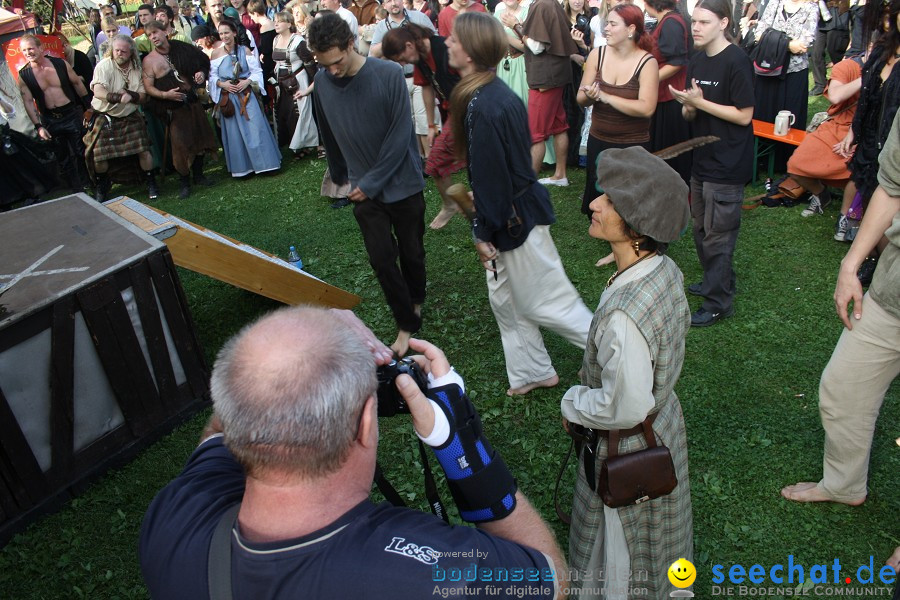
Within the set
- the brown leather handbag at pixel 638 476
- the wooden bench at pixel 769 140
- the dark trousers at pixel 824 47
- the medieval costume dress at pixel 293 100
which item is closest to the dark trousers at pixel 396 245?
the brown leather handbag at pixel 638 476

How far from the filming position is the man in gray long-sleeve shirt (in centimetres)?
380

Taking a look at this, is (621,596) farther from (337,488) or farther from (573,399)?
(337,488)

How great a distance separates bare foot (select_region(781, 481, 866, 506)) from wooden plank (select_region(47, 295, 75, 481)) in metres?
3.53

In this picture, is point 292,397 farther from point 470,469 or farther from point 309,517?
point 470,469

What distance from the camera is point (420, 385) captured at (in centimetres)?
156

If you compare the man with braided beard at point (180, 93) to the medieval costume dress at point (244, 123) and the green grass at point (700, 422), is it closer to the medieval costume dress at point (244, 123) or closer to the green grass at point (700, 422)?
the medieval costume dress at point (244, 123)

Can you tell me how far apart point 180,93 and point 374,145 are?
16.7 ft

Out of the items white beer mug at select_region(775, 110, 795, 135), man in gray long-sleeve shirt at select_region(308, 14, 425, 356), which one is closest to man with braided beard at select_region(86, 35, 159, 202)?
man in gray long-sleeve shirt at select_region(308, 14, 425, 356)

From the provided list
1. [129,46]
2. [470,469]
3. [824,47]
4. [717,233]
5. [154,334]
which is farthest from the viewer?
[824,47]

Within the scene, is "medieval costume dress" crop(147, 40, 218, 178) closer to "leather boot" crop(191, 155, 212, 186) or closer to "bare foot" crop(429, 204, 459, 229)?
"leather boot" crop(191, 155, 212, 186)

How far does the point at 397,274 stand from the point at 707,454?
213cm

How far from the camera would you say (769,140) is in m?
6.66

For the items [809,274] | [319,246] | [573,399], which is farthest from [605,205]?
[319,246]

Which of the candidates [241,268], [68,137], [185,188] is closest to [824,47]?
[185,188]
